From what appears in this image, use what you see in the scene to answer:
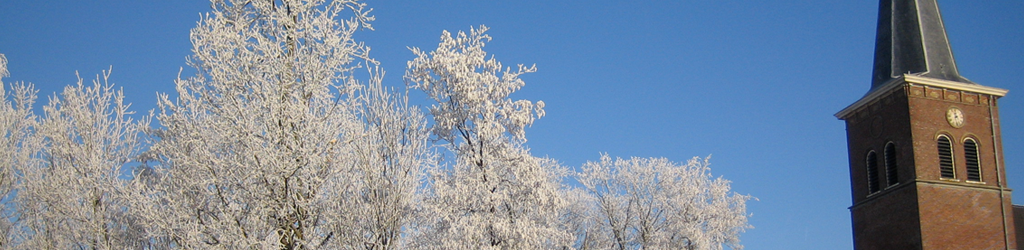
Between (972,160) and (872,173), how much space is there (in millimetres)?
4022

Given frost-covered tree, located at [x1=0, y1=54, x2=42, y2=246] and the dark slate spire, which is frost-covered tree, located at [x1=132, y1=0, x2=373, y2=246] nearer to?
frost-covered tree, located at [x1=0, y1=54, x2=42, y2=246]

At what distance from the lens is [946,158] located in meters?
38.9

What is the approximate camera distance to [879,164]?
133ft

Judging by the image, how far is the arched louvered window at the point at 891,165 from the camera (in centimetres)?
3976

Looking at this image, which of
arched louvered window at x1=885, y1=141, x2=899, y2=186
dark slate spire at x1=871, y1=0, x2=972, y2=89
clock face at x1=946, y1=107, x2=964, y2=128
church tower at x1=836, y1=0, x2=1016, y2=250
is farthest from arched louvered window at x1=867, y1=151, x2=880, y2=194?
clock face at x1=946, y1=107, x2=964, y2=128

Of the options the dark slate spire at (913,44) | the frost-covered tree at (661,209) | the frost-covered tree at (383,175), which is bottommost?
the frost-covered tree at (383,175)

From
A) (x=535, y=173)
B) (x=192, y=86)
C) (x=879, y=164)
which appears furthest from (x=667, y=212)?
(x=192, y=86)

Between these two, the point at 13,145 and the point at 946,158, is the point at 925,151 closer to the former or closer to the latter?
the point at 946,158

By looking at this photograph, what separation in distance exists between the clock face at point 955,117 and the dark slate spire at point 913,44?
147cm

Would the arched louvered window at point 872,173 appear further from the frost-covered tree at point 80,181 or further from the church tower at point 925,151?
the frost-covered tree at point 80,181

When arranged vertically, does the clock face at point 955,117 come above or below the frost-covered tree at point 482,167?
above

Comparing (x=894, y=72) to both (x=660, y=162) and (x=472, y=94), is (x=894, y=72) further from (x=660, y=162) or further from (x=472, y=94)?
(x=472, y=94)

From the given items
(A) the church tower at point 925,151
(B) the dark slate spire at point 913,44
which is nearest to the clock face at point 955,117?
(A) the church tower at point 925,151

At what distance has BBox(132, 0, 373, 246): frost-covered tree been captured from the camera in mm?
14195
